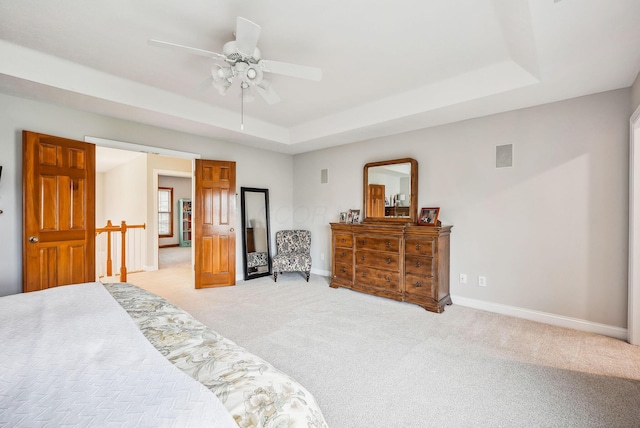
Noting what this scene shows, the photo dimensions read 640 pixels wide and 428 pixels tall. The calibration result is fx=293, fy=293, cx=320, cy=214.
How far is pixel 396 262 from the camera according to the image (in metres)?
3.97

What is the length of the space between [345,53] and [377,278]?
2.88 metres

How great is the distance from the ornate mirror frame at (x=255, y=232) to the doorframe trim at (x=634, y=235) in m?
4.76

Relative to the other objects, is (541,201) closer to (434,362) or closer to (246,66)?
(434,362)

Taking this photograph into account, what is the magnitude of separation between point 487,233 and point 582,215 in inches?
36.0

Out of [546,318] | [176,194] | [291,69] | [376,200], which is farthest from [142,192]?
[546,318]

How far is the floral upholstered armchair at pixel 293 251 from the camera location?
5.12 meters

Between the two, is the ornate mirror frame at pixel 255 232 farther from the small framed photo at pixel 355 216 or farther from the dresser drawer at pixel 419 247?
the dresser drawer at pixel 419 247

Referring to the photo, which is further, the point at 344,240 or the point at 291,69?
the point at 344,240

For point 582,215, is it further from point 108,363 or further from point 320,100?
point 108,363

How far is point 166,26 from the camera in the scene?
7.69 feet

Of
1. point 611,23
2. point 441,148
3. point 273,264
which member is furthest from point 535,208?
point 273,264

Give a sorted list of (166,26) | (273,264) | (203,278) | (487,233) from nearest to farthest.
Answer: (166,26), (487,233), (203,278), (273,264)

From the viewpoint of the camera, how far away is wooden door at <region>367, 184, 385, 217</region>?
4.61 metres

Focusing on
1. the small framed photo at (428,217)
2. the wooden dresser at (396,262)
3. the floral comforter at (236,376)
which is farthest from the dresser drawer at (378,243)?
the floral comforter at (236,376)
